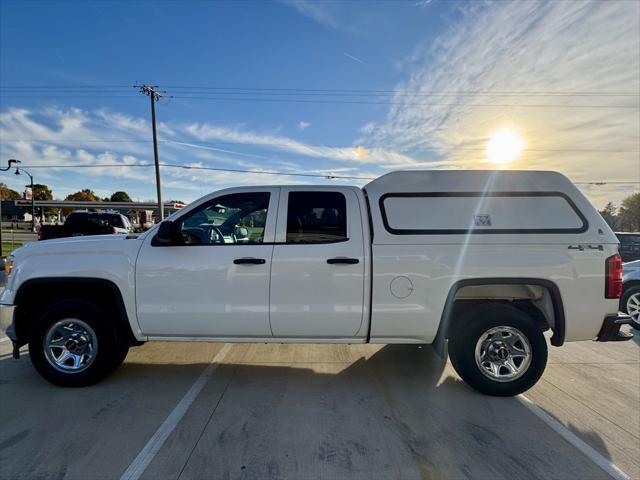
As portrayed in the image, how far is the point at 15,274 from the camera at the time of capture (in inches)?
144

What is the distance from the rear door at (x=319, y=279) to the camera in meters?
3.47

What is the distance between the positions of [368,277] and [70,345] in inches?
121

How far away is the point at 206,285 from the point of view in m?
3.52

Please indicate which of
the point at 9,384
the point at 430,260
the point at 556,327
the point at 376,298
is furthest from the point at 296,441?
the point at 9,384

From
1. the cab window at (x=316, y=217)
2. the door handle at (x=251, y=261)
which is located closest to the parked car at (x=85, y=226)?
the door handle at (x=251, y=261)

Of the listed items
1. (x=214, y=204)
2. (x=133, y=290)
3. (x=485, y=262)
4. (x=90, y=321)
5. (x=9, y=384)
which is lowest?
(x=9, y=384)

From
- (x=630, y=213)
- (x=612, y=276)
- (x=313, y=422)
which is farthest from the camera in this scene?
(x=630, y=213)

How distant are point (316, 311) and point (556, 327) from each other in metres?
2.32

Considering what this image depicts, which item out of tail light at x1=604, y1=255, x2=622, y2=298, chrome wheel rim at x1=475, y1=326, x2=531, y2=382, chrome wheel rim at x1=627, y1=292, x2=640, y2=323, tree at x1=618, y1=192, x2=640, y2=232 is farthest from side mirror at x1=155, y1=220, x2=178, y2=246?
tree at x1=618, y1=192, x2=640, y2=232

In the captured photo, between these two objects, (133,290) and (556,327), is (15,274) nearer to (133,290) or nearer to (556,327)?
(133,290)

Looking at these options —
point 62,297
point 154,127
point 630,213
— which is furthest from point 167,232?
point 630,213

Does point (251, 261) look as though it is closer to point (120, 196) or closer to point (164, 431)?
point (164, 431)

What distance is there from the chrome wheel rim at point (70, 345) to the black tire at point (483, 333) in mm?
3633

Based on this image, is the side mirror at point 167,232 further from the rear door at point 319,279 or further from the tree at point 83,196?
the tree at point 83,196
